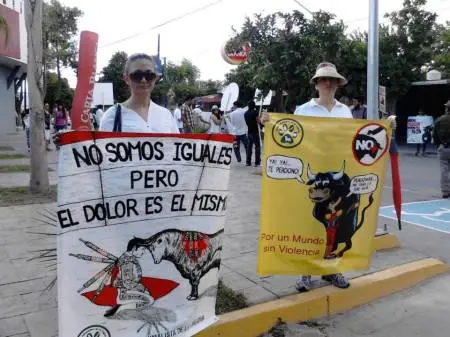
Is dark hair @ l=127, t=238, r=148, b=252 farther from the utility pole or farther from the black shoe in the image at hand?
the utility pole

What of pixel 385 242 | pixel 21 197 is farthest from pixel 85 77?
pixel 21 197

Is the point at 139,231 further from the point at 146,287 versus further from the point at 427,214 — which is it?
the point at 427,214

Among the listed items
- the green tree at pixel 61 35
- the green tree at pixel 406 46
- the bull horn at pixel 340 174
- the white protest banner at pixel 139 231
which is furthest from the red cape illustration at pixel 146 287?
the green tree at pixel 61 35

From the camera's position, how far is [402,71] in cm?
1906

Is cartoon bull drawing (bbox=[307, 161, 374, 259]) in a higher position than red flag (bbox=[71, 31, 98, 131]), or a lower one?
lower

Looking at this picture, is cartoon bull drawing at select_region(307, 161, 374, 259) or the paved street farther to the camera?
cartoon bull drawing at select_region(307, 161, 374, 259)

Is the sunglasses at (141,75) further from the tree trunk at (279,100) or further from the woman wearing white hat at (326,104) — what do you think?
the tree trunk at (279,100)

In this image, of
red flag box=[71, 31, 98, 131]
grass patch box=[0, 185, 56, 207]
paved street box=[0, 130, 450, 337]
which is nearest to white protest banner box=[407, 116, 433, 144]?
paved street box=[0, 130, 450, 337]

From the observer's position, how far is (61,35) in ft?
142

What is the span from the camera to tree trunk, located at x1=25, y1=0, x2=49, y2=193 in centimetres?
786

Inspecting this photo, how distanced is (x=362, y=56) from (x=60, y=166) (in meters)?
18.1

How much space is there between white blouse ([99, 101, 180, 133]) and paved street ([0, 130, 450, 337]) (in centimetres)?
146

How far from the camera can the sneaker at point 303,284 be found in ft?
13.1

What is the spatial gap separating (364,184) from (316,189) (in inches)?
17.9
